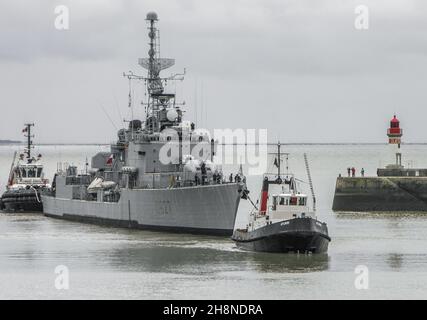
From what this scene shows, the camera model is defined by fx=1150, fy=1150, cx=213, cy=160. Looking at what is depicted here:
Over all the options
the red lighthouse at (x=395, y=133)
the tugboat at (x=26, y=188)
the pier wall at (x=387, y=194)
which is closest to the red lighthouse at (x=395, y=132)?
the red lighthouse at (x=395, y=133)

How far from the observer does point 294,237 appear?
4491 centimetres

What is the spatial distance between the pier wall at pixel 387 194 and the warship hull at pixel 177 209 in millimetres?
15544

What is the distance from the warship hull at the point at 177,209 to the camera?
176 feet

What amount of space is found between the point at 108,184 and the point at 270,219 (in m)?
22.0

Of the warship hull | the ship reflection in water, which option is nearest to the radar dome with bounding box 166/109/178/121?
the warship hull

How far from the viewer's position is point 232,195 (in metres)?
53.0

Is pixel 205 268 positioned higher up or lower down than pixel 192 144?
lower down

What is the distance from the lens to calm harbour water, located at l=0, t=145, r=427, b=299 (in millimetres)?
37594

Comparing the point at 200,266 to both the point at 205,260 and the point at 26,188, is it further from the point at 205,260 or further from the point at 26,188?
the point at 26,188
